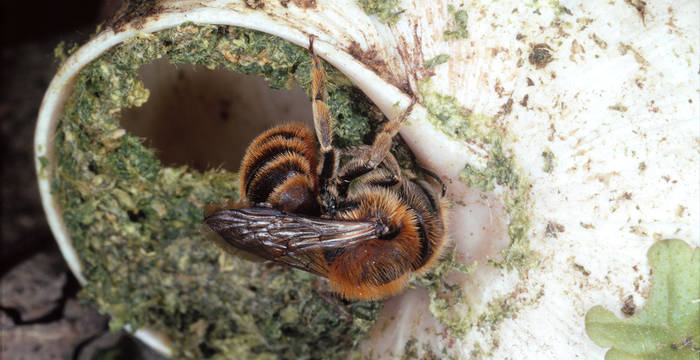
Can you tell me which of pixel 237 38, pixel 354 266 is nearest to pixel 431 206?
pixel 354 266

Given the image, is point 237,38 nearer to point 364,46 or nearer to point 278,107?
point 364,46

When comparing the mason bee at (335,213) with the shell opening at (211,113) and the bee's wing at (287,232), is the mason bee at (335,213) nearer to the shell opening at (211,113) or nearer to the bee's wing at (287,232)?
the bee's wing at (287,232)

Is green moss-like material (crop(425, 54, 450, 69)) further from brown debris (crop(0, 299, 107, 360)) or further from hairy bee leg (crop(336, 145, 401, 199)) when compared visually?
brown debris (crop(0, 299, 107, 360))

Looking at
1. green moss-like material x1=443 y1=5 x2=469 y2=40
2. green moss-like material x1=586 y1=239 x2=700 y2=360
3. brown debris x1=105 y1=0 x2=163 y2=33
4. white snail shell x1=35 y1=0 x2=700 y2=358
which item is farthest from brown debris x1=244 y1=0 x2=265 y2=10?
green moss-like material x1=586 y1=239 x2=700 y2=360

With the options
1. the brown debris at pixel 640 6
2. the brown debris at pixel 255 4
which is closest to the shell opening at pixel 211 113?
the brown debris at pixel 255 4

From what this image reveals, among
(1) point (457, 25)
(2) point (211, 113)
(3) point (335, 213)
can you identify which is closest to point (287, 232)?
(3) point (335, 213)

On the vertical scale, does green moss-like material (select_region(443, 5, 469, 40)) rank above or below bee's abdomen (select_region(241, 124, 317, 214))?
above
